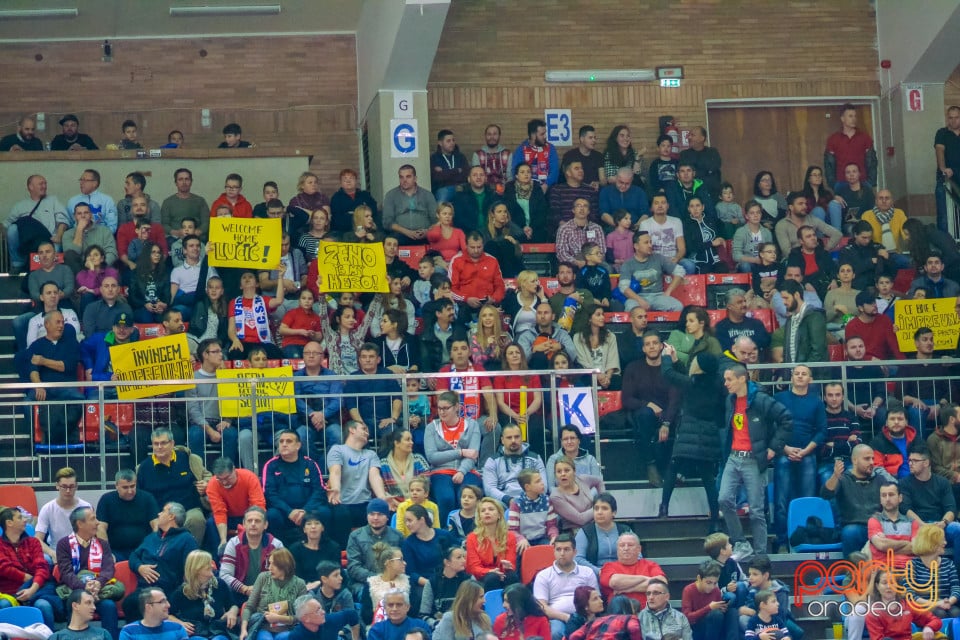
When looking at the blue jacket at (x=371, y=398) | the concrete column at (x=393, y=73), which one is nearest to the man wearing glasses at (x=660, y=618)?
the blue jacket at (x=371, y=398)

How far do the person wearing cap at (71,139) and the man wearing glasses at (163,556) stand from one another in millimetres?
7807

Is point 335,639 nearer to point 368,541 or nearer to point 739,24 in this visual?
point 368,541

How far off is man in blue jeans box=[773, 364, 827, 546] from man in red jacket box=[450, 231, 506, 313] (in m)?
3.33

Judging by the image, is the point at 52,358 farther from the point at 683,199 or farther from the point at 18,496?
the point at 683,199

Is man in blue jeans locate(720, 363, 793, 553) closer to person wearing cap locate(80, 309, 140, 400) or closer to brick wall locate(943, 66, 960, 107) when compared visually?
person wearing cap locate(80, 309, 140, 400)

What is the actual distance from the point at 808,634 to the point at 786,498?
1.41 m

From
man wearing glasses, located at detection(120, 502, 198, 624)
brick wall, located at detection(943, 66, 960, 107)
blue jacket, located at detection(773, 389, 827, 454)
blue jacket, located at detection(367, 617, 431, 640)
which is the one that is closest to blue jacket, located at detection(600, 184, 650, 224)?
blue jacket, located at detection(773, 389, 827, 454)

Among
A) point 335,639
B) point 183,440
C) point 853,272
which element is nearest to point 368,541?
point 335,639

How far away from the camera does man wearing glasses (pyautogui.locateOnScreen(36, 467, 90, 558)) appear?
13.0m

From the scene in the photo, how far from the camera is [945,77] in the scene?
20.8 m

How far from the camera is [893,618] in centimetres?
1256

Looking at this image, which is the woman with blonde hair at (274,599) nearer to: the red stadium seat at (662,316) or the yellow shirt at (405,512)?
the yellow shirt at (405,512)

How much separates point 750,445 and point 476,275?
12.7ft

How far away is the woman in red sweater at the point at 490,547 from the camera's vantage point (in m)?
12.8
